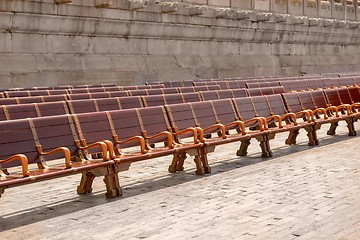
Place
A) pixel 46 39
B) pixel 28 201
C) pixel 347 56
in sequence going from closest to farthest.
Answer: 1. pixel 28 201
2. pixel 46 39
3. pixel 347 56

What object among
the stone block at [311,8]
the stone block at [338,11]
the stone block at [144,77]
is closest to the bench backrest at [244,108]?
the stone block at [144,77]

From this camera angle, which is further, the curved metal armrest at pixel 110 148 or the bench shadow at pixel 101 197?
the curved metal armrest at pixel 110 148

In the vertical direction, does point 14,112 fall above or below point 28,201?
above

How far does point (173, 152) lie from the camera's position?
796cm

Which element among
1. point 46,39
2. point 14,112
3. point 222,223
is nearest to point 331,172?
point 222,223

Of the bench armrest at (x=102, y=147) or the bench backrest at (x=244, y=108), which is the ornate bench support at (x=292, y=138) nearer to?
the bench backrest at (x=244, y=108)

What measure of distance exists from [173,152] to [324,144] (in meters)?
4.45

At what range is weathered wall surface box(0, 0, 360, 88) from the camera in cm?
1752

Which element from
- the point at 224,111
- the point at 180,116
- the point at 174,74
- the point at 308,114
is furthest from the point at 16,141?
the point at 174,74

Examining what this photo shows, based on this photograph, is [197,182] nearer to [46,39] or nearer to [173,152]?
[173,152]

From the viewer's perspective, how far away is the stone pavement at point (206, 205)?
535 centimetres

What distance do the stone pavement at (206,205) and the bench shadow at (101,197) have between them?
0.04 feet

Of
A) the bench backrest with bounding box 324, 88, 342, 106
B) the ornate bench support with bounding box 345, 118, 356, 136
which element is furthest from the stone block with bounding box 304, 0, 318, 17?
the ornate bench support with bounding box 345, 118, 356, 136

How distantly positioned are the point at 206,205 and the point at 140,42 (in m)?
15.8
